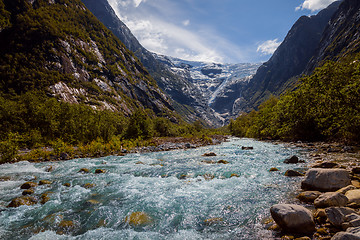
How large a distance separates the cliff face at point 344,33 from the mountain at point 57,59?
595 ft

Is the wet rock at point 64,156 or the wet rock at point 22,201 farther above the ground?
the wet rock at point 22,201

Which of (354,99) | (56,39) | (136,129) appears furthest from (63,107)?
(56,39)

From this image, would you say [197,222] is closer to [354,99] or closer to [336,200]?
[336,200]

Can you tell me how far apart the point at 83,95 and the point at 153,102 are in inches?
3660

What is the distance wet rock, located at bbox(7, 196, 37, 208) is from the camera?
30.6 ft

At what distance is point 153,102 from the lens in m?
193

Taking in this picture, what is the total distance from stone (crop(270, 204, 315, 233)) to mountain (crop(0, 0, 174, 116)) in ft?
330

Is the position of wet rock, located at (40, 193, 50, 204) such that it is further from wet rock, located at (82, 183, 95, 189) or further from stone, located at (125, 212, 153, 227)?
stone, located at (125, 212, 153, 227)

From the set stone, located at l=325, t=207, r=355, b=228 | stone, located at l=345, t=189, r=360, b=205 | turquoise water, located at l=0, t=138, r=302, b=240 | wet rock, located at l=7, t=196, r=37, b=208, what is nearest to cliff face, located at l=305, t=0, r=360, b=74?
stone, located at l=345, t=189, r=360, b=205

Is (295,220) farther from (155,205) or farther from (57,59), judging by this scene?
(57,59)

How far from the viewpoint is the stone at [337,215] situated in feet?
18.2

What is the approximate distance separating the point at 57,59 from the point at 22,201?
12916cm

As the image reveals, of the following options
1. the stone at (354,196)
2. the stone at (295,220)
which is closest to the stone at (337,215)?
the stone at (295,220)

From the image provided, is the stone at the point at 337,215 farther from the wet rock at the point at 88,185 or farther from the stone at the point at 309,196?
the wet rock at the point at 88,185
